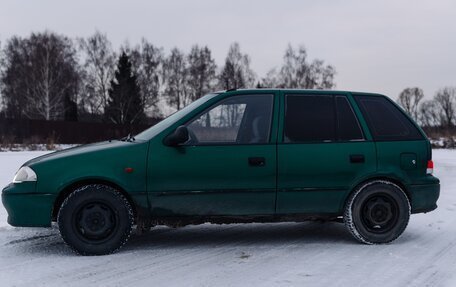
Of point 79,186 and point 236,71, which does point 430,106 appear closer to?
point 236,71

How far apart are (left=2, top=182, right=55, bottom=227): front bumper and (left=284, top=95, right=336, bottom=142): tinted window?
2.43m

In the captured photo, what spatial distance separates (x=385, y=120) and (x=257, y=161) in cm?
157

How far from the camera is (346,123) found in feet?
18.6

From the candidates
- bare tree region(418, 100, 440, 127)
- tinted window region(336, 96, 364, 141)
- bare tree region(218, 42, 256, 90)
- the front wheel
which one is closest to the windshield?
tinted window region(336, 96, 364, 141)

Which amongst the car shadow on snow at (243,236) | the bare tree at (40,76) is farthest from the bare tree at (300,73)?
the car shadow on snow at (243,236)

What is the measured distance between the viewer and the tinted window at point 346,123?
18.4ft

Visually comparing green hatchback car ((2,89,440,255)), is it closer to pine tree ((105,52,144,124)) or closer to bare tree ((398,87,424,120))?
pine tree ((105,52,144,124))

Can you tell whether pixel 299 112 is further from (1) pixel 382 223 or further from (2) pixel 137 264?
(2) pixel 137 264

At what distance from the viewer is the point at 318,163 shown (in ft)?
17.8

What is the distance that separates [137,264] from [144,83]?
59.3 meters

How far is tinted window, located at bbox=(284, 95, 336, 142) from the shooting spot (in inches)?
217

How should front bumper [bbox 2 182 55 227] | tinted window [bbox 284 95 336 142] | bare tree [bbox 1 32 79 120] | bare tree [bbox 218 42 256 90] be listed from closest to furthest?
1. front bumper [bbox 2 182 55 227]
2. tinted window [bbox 284 95 336 142]
3. bare tree [bbox 1 32 79 120]
4. bare tree [bbox 218 42 256 90]

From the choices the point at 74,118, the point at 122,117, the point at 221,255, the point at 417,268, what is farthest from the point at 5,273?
the point at 74,118

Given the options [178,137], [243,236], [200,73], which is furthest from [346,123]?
[200,73]
